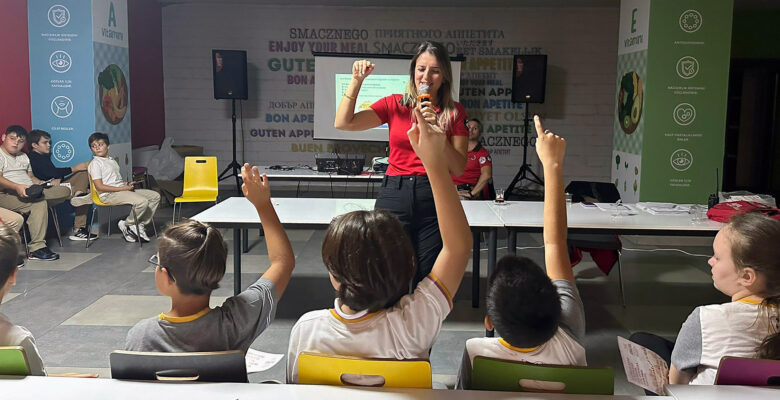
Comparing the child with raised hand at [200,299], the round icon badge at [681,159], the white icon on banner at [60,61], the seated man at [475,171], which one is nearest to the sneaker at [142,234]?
the white icon on banner at [60,61]

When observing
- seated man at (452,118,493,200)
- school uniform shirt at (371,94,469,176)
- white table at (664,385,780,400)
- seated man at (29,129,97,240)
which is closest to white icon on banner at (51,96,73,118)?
seated man at (29,129,97,240)

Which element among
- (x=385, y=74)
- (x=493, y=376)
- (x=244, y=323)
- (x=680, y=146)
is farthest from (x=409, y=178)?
(x=385, y=74)

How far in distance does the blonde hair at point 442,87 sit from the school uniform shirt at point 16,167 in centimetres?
406

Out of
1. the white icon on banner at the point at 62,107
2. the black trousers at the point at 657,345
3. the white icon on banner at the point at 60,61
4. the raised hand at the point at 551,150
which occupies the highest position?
the white icon on banner at the point at 60,61

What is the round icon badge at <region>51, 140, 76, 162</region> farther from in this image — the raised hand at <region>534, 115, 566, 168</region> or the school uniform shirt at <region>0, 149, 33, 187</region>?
the raised hand at <region>534, 115, 566, 168</region>

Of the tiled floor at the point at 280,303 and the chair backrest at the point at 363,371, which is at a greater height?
the chair backrest at the point at 363,371

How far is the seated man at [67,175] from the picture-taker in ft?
18.4

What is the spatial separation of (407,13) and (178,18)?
3.32 metres

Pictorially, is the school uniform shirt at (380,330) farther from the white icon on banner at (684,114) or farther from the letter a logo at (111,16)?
the letter a logo at (111,16)

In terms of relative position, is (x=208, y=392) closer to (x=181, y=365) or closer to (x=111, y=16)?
(x=181, y=365)

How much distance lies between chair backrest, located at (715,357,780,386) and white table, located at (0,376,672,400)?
222mm

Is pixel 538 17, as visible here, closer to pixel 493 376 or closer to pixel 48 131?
pixel 48 131

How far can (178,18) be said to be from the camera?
934 centimetres

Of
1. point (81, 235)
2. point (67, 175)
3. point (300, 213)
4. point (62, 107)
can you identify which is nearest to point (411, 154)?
point (300, 213)
